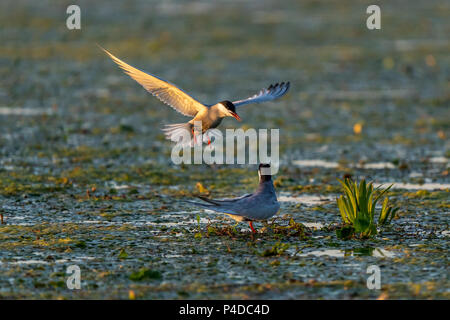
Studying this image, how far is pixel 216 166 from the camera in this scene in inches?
493

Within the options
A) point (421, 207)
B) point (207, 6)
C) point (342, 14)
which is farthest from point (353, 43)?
point (421, 207)

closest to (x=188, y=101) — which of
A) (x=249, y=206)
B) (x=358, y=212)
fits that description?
(x=249, y=206)

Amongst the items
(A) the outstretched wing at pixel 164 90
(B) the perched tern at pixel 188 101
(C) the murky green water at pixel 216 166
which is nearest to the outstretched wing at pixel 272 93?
(B) the perched tern at pixel 188 101

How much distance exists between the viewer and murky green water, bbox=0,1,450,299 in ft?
23.8

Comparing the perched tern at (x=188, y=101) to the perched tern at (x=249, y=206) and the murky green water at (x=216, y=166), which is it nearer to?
the murky green water at (x=216, y=166)

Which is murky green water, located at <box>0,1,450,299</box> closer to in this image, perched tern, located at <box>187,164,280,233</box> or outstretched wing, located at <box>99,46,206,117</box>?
perched tern, located at <box>187,164,280,233</box>

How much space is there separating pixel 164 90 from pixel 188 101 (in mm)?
350

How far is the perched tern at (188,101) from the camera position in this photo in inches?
368

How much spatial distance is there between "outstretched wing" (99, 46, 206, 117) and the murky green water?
3.97ft

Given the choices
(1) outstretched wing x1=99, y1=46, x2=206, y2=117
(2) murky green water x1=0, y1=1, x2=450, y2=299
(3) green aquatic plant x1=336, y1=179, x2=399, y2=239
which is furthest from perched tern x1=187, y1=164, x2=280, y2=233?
(1) outstretched wing x1=99, y1=46, x2=206, y2=117

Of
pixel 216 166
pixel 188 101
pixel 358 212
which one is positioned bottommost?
pixel 358 212

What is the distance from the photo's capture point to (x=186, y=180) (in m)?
11.5

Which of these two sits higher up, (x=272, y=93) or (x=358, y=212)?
(x=272, y=93)

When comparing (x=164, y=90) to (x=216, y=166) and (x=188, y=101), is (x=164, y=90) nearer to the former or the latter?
(x=188, y=101)
